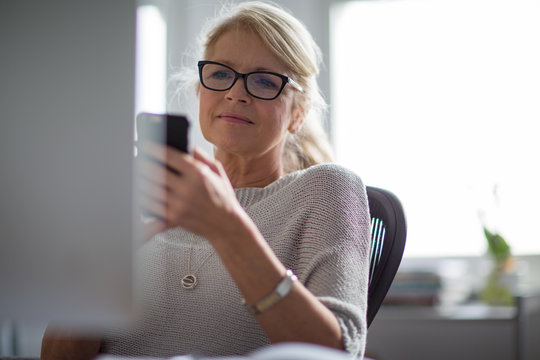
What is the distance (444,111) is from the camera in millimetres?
2846

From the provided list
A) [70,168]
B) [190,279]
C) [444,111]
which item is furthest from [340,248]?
[444,111]

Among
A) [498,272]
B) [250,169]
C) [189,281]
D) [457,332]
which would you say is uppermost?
[250,169]

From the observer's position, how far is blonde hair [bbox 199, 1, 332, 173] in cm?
115

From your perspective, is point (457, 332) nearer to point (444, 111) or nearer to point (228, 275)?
point (444, 111)

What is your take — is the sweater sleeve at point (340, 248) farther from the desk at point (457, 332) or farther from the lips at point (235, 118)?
the desk at point (457, 332)

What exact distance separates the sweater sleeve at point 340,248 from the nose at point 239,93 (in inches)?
9.1

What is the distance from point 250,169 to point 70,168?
80cm

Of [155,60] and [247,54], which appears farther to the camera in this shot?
[155,60]

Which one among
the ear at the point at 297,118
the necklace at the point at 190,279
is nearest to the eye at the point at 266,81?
the ear at the point at 297,118

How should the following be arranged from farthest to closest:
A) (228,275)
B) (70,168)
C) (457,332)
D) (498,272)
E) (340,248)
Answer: (457,332) → (498,272) → (228,275) → (340,248) → (70,168)

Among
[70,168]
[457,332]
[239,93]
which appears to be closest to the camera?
[70,168]

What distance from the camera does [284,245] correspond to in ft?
3.22

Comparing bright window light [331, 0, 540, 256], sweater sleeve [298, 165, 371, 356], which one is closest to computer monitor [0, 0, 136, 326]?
sweater sleeve [298, 165, 371, 356]

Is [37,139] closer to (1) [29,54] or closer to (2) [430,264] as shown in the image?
(1) [29,54]
